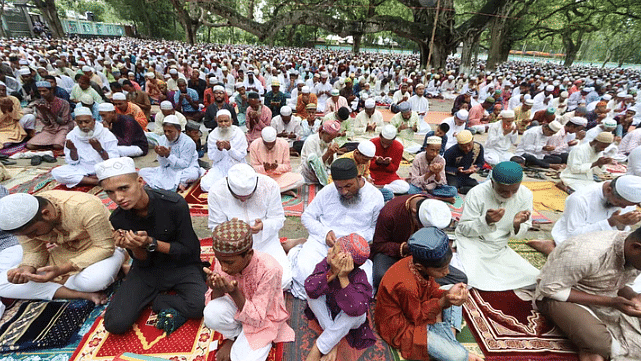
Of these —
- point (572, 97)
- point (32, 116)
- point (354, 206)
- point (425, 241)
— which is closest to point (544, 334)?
point (425, 241)

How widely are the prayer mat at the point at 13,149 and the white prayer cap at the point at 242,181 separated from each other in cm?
557

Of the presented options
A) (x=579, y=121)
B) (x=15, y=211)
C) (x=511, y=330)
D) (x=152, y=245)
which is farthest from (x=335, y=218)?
(x=579, y=121)

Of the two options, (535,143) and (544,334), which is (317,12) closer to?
(535,143)

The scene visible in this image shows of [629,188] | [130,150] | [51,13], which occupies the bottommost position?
[130,150]

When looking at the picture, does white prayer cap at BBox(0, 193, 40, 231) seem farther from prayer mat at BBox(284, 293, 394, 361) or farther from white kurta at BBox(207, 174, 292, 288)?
prayer mat at BBox(284, 293, 394, 361)

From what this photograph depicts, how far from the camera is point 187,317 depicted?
8.00 feet

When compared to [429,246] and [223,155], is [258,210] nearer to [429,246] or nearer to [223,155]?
[429,246]

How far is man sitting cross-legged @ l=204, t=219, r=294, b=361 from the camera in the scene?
6.07 feet

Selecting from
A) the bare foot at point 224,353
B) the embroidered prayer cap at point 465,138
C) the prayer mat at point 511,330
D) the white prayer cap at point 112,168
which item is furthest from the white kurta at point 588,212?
the white prayer cap at point 112,168

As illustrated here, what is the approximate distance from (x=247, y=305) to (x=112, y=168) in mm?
1434

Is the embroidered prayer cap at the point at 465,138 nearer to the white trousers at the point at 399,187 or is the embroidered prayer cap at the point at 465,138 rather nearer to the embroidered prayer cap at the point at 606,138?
the white trousers at the point at 399,187

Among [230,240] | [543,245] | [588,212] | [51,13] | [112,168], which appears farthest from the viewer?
[51,13]

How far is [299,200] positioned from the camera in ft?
14.9

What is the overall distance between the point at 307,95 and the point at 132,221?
623 cm
